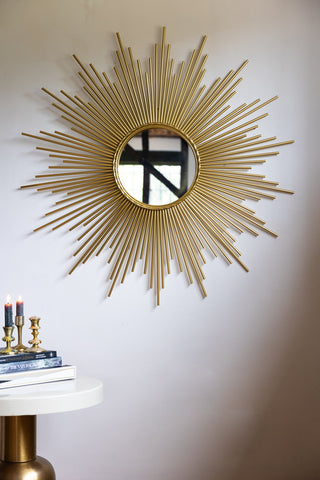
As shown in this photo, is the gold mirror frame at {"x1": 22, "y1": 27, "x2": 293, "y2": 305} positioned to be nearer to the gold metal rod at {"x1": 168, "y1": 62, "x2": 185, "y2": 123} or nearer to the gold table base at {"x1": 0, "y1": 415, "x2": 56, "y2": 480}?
Result: the gold metal rod at {"x1": 168, "y1": 62, "x2": 185, "y2": 123}

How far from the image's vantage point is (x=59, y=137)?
2219mm

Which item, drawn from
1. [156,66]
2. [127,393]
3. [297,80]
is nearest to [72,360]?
[127,393]

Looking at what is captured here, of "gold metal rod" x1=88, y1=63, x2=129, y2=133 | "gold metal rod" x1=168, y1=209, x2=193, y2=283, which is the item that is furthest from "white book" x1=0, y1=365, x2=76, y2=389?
"gold metal rod" x1=88, y1=63, x2=129, y2=133

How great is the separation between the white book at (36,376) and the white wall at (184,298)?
377 mm

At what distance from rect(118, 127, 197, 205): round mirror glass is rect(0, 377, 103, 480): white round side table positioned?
72cm

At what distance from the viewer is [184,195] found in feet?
7.41

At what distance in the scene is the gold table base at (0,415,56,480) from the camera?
5.85 feet

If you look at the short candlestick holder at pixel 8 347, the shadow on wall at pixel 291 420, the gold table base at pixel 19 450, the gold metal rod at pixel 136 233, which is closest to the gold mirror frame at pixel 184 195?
the gold metal rod at pixel 136 233

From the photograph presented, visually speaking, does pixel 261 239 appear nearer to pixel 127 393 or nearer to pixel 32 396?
pixel 127 393

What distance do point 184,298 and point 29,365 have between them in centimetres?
67

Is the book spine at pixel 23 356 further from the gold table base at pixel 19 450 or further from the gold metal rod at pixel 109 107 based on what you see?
the gold metal rod at pixel 109 107

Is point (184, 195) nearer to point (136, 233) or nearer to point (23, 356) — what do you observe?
point (136, 233)

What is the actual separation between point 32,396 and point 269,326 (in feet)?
3.18

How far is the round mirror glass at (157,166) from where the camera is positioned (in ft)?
7.36
